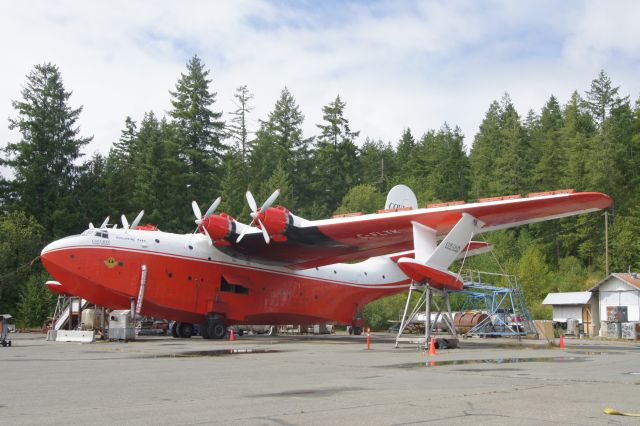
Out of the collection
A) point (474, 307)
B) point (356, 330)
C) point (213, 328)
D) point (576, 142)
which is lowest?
point (213, 328)

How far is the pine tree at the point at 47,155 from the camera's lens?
191 feet

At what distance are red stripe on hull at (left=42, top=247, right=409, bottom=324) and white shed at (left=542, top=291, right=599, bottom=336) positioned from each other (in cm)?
1588

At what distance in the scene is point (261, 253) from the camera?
3191 cm

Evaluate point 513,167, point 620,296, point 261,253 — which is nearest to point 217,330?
point 261,253

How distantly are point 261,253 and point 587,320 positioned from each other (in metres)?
24.9

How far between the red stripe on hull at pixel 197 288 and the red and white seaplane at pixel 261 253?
0.16ft

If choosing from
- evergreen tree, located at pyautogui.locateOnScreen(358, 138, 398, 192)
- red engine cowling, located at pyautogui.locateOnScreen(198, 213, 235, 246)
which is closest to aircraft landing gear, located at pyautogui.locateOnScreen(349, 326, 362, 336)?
red engine cowling, located at pyautogui.locateOnScreen(198, 213, 235, 246)

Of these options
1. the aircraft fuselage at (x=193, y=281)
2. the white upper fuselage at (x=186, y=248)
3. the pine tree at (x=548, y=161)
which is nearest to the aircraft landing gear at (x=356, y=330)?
the aircraft fuselage at (x=193, y=281)

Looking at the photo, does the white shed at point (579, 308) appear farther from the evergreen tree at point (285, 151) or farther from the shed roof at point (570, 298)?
the evergreen tree at point (285, 151)

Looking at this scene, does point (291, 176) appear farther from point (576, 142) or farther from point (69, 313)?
point (69, 313)

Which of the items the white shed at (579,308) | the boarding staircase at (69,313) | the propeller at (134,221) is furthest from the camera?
the white shed at (579,308)

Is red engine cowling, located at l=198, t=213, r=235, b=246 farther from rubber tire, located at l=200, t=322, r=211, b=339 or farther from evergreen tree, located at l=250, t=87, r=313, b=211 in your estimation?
evergreen tree, located at l=250, t=87, r=313, b=211

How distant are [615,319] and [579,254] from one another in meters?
32.3

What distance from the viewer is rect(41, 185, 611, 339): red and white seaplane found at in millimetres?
24719
